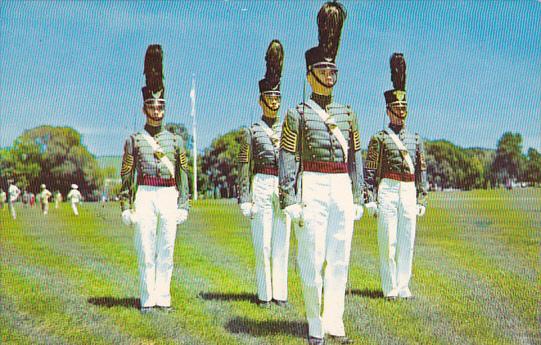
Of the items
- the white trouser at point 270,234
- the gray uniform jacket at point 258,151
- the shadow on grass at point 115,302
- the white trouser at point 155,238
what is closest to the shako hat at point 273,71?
the gray uniform jacket at point 258,151

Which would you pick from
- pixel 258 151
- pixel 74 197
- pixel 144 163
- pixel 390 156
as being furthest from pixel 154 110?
pixel 74 197

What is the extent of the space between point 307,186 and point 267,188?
1718 mm

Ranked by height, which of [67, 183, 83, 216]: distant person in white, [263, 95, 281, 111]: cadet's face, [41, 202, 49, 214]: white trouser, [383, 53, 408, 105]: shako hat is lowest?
[41, 202, 49, 214]: white trouser

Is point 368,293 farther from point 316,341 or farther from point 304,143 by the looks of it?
point 304,143

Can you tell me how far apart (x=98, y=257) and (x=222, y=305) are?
429 cm

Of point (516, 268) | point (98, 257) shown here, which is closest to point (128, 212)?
point (98, 257)

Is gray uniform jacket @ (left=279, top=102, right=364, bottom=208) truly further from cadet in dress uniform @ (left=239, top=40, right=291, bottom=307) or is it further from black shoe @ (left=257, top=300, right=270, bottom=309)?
black shoe @ (left=257, top=300, right=270, bottom=309)

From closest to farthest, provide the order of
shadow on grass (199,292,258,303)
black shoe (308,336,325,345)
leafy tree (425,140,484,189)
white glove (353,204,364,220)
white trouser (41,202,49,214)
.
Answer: black shoe (308,336,325,345), white glove (353,204,364,220), shadow on grass (199,292,258,303), leafy tree (425,140,484,189), white trouser (41,202,49,214)

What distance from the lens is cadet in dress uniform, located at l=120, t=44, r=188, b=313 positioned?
641 centimetres

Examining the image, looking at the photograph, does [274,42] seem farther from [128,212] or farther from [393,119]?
[128,212]

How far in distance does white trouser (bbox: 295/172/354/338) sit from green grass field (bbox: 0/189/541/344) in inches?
11.2

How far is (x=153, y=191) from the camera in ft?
21.1

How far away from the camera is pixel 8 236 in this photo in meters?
14.5

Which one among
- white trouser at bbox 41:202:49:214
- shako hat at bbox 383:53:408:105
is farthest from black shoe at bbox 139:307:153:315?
white trouser at bbox 41:202:49:214
